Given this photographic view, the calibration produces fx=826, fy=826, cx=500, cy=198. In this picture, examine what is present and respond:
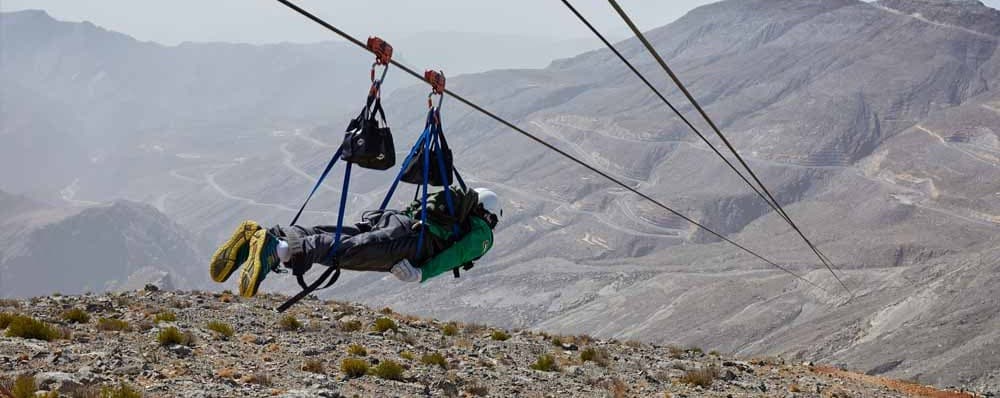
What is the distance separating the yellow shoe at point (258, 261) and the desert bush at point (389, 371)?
5.53 metres

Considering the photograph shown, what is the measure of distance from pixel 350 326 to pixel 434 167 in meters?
10.3

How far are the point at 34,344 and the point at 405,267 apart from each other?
720cm

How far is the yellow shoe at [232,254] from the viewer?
8.41 meters

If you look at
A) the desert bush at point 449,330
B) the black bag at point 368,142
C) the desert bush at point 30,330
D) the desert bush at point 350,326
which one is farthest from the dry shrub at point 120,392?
the desert bush at point 449,330

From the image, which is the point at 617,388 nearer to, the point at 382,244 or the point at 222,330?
the point at 382,244

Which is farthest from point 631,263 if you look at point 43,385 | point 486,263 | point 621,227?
point 43,385

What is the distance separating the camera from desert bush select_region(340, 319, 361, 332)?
760 inches

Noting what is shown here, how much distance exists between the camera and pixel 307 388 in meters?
12.1

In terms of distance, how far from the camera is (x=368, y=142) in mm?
9031

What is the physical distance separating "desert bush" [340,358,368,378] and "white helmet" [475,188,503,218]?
4.64m

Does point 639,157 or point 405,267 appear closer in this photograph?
point 405,267

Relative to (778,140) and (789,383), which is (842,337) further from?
(778,140)

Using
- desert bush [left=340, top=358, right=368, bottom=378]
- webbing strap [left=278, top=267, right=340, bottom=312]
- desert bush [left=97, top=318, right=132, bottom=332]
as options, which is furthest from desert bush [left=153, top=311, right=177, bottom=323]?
webbing strap [left=278, top=267, right=340, bottom=312]

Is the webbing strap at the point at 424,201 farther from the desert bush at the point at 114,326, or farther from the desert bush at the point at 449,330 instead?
the desert bush at the point at 449,330
